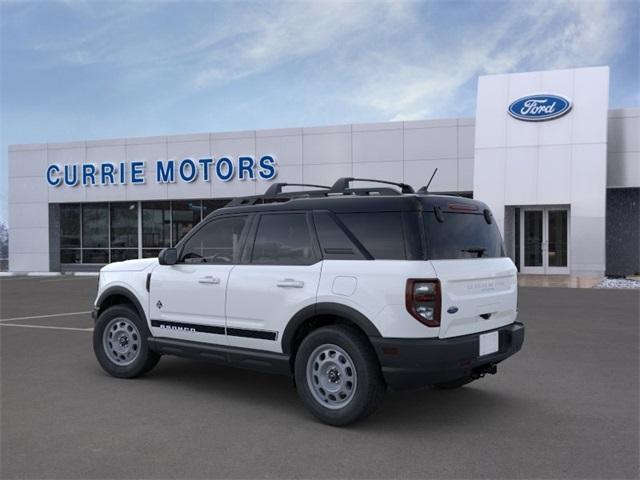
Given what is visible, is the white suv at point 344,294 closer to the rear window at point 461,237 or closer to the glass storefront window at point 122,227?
the rear window at point 461,237

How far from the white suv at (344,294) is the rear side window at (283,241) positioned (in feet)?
0.04

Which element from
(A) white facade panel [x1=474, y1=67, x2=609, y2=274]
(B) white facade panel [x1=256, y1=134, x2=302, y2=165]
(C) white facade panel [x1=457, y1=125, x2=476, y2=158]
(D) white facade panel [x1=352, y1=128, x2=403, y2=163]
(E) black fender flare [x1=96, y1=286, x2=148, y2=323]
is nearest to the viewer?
(E) black fender flare [x1=96, y1=286, x2=148, y2=323]

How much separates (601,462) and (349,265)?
7.44 ft

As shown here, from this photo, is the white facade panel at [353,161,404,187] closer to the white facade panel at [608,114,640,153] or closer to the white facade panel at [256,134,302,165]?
the white facade panel at [256,134,302,165]

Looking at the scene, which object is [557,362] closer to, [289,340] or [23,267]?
[289,340]

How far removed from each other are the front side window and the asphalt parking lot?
1329 mm

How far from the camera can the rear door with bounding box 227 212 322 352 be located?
5199 mm

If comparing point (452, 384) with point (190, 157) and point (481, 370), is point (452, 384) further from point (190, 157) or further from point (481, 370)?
point (190, 157)

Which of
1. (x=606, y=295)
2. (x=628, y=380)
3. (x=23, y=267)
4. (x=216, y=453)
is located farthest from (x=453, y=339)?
(x=23, y=267)

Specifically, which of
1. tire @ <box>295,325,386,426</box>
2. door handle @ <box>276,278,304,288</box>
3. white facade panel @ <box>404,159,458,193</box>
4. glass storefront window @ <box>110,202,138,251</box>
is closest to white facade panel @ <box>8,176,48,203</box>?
glass storefront window @ <box>110,202,138,251</box>

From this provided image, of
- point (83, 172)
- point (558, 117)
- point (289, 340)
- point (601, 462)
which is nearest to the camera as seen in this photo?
point (601, 462)

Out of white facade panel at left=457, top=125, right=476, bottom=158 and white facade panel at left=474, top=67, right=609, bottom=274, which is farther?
white facade panel at left=457, top=125, right=476, bottom=158

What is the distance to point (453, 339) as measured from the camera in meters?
4.69

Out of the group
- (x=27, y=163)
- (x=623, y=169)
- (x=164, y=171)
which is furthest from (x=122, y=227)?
(x=623, y=169)
